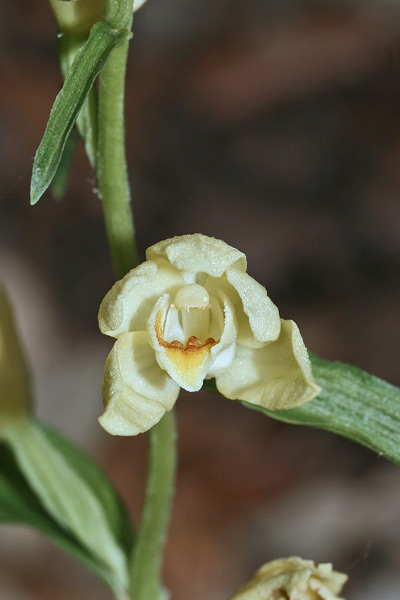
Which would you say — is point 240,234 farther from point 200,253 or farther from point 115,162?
point 200,253

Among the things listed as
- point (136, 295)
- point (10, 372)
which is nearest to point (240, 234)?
point (10, 372)

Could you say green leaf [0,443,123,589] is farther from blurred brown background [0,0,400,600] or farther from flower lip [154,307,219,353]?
blurred brown background [0,0,400,600]

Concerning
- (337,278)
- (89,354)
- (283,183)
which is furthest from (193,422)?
(283,183)

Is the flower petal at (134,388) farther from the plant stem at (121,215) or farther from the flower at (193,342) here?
the plant stem at (121,215)

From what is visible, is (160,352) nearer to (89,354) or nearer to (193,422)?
(193,422)

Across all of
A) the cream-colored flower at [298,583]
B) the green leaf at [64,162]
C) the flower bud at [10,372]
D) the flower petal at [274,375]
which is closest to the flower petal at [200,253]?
the flower petal at [274,375]

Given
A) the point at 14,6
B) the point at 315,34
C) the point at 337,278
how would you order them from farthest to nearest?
the point at 14,6 < the point at 315,34 < the point at 337,278

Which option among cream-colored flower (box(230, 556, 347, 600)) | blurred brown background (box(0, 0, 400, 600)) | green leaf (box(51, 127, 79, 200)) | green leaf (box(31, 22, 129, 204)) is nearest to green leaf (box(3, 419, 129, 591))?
cream-colored flower (box(230, 556, 347, 600))
